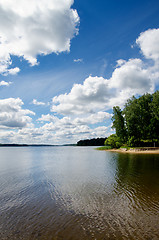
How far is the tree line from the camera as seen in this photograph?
2200 inches

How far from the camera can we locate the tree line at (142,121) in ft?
183

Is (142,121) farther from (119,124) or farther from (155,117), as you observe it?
(119,124)

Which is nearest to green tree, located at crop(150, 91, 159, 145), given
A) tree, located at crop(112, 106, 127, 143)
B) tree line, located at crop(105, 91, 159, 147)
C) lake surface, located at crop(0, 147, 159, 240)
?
tree line, located at crop(105, 91, 159, 147)

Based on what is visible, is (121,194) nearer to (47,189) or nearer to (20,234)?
(47,189)

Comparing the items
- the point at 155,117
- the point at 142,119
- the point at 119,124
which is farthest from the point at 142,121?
the point at 119,124

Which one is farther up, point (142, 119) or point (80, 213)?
point (142, 119)

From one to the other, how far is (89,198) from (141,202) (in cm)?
330

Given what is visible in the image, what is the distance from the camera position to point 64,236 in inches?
227

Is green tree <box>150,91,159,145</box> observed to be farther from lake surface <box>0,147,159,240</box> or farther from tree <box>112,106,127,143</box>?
lake surface <box>0,147,159,240</box>

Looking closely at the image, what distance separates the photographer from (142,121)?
58.7 m

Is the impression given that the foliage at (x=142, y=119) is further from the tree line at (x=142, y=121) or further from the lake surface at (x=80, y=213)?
the lake surface at (x=80, y=213)

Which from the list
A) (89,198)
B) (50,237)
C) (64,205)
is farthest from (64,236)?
(89,198)

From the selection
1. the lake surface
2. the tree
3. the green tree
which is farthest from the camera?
the tree

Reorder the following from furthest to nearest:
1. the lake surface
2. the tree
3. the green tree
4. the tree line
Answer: the tree < the tree line < the green tree < the lake surface
